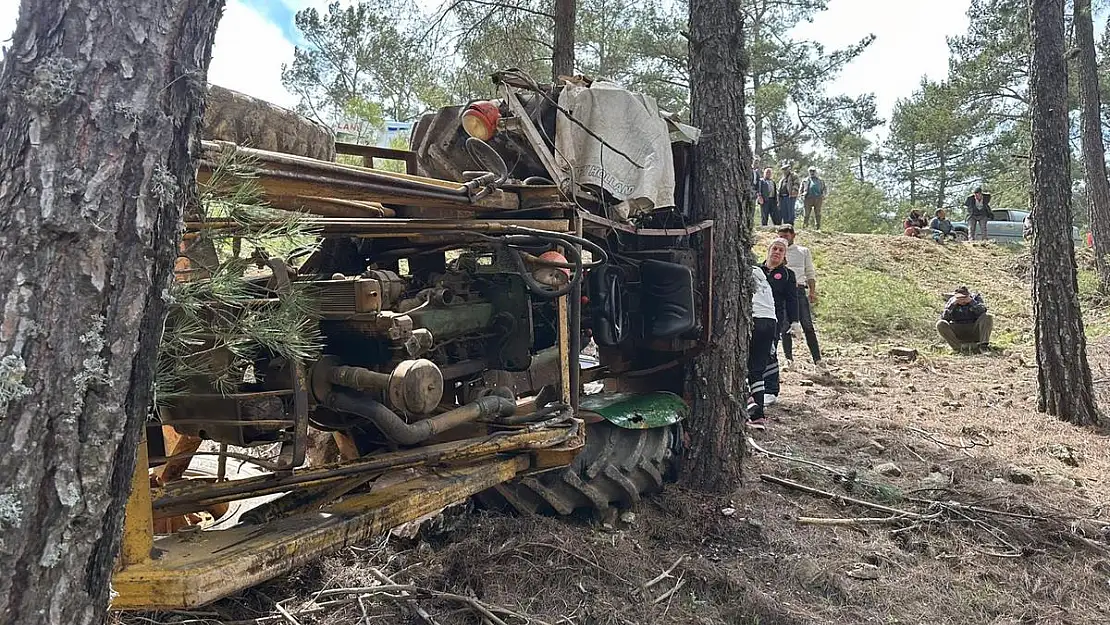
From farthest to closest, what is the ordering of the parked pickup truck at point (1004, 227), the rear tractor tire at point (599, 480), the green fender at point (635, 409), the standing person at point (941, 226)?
1. the parked pickup truck at point (1004, 227)
2. the standing person at point (941, 226)
3. the green fender at point (635, 409)
4. the rear tractor tire at point (599, 480)

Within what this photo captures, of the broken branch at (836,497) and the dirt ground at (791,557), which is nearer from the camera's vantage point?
the dirt ground at (791,557)

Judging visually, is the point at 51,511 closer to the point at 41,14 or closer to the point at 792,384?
the point at 41,14

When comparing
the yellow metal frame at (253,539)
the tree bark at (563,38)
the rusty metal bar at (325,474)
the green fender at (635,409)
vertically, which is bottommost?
the green fender at (635,409)

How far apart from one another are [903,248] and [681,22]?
24.9 ft

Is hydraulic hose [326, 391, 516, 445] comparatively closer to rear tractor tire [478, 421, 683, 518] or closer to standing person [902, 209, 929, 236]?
rear tractor tire [478, 421, 683, 518]

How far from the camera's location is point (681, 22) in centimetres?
1941

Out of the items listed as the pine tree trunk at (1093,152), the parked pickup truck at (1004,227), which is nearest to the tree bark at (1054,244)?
the pine tree trunk at (1093,152)

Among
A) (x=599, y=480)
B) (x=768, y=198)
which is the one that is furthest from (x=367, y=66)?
(x=599, y=480)

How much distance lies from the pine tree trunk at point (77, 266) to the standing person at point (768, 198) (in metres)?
17.9

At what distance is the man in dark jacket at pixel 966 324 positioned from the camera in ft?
37.2

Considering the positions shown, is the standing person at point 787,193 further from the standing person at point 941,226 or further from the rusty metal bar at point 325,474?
the rusty metal bar at point 325,474

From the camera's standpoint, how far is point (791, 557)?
4141 mm

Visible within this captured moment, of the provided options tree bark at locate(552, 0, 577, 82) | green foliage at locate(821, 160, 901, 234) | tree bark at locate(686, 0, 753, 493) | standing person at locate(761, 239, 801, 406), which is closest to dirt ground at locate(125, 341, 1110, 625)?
tree bark at locate(686, 0, 753, 493)

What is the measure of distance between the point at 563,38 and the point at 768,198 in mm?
11939
